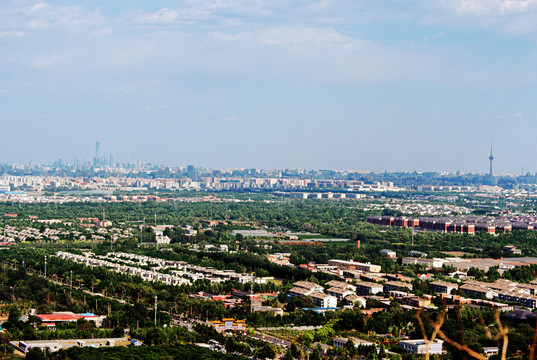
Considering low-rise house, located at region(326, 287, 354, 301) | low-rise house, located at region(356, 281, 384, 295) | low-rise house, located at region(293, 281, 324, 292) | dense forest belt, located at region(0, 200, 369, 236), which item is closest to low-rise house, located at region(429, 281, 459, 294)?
low-rise house, located at region(356, 281, 384, 295)

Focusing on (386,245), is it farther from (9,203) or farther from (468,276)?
(9,203)

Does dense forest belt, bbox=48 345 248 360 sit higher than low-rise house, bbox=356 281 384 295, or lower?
higher

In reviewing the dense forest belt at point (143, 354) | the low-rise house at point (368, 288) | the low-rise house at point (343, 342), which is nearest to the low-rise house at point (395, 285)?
the low-rise house at point (368, 288)

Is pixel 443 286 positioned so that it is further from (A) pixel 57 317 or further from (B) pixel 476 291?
(A) pixel 57 317

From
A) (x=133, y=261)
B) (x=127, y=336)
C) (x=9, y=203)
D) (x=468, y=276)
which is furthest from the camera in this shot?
(x=9, y=203)

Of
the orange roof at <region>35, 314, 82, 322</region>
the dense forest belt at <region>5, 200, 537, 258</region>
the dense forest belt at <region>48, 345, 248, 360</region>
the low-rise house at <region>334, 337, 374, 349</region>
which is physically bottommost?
the low-rise house at <region>334, 337, 374, 349</region>

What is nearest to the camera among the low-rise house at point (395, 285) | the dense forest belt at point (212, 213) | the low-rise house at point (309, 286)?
the low-rise house at point (309, 286)

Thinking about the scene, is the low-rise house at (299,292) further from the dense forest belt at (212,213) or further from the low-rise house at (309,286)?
the dense forest belt at (212,213)

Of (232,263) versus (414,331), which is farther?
(232,263)

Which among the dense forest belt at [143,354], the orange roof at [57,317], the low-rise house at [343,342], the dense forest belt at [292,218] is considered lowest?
the low-rise house at [343,342]

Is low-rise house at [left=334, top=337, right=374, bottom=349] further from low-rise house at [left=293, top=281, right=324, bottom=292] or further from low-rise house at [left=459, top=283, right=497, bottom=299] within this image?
low-rise house at [left=459, top=283, right=497, bottom=299]

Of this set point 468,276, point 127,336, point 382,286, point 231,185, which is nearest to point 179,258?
point 382,286
